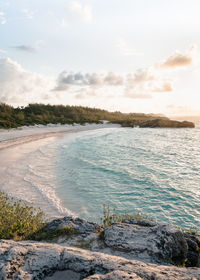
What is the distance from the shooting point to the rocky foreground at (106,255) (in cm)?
317

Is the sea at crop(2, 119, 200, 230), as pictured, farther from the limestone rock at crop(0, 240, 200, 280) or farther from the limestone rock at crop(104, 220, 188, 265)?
the limestone rock at crop(0, 240, 200, 280)

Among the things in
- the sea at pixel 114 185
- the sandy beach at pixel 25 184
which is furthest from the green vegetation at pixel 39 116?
the sea at pixel 114 185

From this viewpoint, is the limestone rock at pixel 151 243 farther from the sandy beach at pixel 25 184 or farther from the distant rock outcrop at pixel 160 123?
the distant rock outcrop at pixel 160 123

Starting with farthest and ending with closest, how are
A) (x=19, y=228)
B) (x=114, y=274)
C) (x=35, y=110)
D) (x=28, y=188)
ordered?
1. (x=35, y=110)
2. (x=28, y=188)
3. (x=19, y=228)
4. (x=114, y=274)

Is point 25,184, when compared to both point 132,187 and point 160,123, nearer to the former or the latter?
point 132,187

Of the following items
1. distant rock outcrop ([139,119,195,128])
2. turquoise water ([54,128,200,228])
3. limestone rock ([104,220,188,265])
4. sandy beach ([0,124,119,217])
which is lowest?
turquoise water ([54,128,200,228])

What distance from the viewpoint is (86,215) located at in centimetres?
849

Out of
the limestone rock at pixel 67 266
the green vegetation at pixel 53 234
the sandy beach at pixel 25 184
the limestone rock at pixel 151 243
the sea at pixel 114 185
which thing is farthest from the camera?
the sea at pixel 114 185

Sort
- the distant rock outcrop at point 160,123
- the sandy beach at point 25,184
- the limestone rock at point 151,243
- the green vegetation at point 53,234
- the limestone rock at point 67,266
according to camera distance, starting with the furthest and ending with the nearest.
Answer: the distant rock outcrop at point 160,123
the sandy beach at point 25,184
the green vegetation at point 53,234
the limestone rock at point 151,243
the limestone rock at point 67,266

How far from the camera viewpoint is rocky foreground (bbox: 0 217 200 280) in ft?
10.4

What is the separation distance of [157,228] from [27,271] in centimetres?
285

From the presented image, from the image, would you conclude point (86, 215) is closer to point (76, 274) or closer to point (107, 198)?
point (107, 198)

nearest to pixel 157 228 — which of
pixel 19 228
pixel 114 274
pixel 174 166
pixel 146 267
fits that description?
pixel 146 267

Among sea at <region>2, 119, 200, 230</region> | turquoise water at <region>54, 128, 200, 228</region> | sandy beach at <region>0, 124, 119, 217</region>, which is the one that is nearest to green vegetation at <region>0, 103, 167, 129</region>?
sandy beach at <region>0, 124, 119, 217</region>
